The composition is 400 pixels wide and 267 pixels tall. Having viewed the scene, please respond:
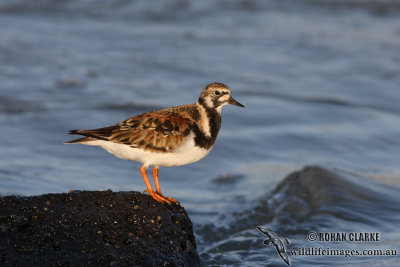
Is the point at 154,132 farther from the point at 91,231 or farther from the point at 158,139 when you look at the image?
the point at 91,231

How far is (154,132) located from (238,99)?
5498 mm

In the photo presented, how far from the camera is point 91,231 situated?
410 cm

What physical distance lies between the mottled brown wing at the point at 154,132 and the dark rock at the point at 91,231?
0.47 meters

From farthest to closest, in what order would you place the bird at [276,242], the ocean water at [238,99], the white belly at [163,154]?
the ocean water at [238,99] → the bird at [276,242] → the white belly at [163,154]

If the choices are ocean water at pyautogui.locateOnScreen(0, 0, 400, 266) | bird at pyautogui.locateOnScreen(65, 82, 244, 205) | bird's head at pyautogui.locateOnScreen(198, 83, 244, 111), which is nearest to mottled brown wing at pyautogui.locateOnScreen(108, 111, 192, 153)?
bird at pyautogui.locateOnScreen(65, 82, 244, 205)

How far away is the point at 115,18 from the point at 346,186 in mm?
9129

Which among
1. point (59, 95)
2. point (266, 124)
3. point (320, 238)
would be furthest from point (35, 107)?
point (320, 238)

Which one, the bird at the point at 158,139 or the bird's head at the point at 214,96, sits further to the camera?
the bird's head at the point at 214,96

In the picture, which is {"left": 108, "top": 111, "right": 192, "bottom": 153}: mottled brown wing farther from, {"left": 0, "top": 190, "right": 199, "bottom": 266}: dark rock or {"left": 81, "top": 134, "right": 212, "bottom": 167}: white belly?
{"left": 0, "top": 190, "right": 199, "bottom": 266}: dark rock

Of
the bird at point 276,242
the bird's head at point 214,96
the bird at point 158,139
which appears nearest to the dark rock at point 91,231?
the bird at point 158,139

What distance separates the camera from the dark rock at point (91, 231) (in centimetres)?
388

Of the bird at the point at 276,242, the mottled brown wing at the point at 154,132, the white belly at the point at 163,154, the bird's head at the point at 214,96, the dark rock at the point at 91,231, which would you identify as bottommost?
the bird at the point at 276,242

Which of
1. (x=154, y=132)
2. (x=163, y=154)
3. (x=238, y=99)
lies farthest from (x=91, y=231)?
(x=238, y=99)

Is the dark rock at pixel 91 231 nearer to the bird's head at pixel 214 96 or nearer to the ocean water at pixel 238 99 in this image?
the bird's head at pixel 214 96
